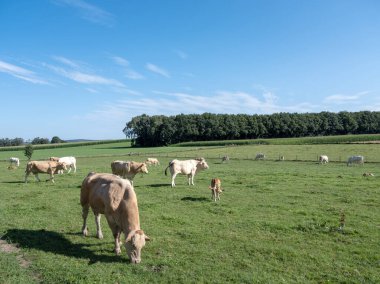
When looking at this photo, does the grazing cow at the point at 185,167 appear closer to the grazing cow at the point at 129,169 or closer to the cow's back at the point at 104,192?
the grazing cow at the point at 129,169

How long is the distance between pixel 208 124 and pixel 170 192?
98.6 m

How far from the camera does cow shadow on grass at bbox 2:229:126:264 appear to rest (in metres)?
9.50

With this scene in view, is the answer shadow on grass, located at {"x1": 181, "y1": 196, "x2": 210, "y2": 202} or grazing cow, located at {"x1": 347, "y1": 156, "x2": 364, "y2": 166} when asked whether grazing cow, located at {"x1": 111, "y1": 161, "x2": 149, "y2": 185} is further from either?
grazing cow, located at {"x1": 347, "y1": 156, "x2": 364, "y2": 166}

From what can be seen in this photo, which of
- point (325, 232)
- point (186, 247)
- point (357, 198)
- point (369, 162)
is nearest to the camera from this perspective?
point (186, 247)

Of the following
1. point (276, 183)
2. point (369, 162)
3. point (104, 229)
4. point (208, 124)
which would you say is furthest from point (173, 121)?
point (104, 229)

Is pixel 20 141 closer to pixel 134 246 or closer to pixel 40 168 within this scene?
pixel 40 168

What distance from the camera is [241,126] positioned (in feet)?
391

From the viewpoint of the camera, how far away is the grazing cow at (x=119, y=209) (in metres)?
9.09

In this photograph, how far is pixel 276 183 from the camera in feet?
75.6

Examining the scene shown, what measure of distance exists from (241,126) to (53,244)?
365 ft

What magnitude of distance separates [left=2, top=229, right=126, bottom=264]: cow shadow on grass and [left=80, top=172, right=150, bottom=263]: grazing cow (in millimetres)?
593

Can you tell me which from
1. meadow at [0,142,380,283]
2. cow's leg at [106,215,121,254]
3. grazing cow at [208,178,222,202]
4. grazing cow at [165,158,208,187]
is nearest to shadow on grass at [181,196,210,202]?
meadow at [0,142,380,283]

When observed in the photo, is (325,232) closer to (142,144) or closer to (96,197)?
(96,197)

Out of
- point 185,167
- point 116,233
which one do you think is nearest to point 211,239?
point 116,233
